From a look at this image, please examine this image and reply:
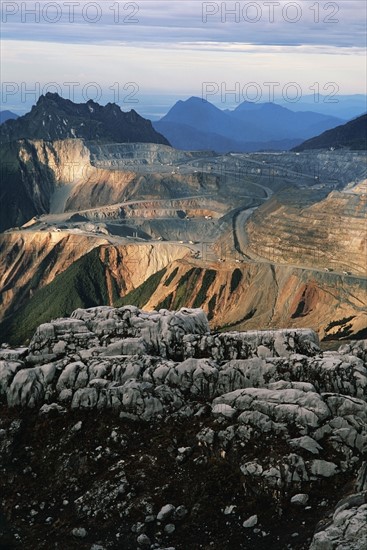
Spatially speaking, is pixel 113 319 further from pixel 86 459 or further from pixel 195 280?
pixel 195 280

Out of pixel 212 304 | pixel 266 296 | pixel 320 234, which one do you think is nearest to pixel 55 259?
pixel 212 304

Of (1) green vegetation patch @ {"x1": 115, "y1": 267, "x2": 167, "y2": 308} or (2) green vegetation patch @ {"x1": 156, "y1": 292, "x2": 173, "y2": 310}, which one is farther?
(1) green vegetation patch @ {"x1": 115, "y1": 267, "x2": 167, "y2": 308}

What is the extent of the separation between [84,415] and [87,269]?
4248 inches

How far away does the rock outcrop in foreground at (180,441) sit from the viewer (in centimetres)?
2967

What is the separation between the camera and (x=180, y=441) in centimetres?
3391

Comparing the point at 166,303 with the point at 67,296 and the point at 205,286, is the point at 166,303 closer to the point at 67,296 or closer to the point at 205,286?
the point at 205,286

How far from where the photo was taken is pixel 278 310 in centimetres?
10281

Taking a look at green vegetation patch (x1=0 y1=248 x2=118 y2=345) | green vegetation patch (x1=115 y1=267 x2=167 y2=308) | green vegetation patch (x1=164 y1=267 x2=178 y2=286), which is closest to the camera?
green vegetation patch (x1=164 y1=267 x2=178 y2=286)

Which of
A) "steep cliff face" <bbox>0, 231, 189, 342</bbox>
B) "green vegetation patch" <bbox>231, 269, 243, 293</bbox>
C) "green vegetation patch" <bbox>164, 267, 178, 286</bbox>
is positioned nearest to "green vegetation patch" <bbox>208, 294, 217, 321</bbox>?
"green vegetation patch" <bbox>231, 269, 243, 293</bbox>

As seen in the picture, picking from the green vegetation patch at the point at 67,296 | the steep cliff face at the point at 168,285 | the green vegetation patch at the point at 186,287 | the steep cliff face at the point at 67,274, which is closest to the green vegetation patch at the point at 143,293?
the steep cliff face at the point at 168,285

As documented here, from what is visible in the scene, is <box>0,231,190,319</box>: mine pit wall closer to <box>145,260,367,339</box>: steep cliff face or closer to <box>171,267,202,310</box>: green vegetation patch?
<box>171,267,202,310</box>: green vegetation patch

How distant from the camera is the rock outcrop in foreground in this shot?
29673 mm

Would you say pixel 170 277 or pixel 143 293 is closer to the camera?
pixel 170 277

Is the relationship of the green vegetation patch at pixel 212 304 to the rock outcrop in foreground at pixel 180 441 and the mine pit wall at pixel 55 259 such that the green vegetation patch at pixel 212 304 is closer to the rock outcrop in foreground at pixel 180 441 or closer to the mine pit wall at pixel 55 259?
the mine pit wall at pixel 55 259
